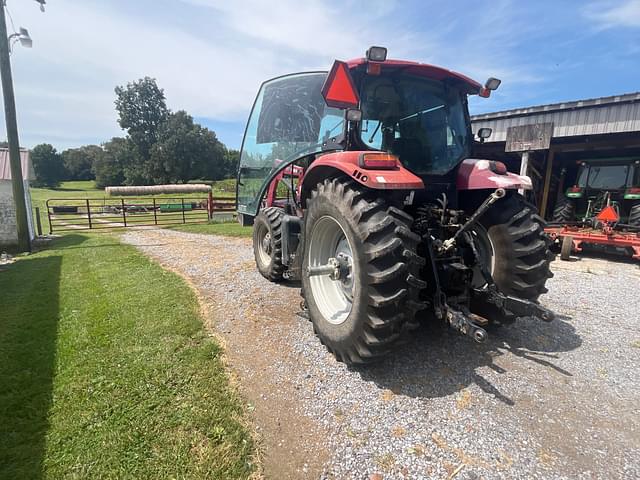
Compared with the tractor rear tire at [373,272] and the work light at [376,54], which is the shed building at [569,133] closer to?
the work light at [376,54]

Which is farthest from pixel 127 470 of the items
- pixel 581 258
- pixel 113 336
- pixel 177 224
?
pixel 177 224

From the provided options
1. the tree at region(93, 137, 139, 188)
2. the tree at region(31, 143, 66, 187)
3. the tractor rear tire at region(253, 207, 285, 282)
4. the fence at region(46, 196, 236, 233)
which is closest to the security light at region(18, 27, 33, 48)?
the fence at region(46, 196, 236, 233)

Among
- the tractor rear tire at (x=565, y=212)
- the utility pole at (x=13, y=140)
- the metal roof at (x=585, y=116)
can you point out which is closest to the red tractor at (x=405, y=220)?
the metal roof at (x=585, y=116)

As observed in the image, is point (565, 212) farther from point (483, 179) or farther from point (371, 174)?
point (371, 174)

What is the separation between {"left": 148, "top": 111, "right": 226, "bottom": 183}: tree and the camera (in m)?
48.4

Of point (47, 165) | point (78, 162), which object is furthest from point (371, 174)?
point (78, 162)

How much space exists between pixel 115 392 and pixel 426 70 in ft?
11.9

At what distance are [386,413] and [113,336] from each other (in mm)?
2696

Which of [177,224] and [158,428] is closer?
[158,428]

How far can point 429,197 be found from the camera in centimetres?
306

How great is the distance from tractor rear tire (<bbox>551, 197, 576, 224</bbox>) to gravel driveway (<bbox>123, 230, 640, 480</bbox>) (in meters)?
6.40

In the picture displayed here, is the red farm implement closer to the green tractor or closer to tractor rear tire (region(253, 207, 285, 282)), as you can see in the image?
the green tractor

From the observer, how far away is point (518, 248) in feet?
9.05

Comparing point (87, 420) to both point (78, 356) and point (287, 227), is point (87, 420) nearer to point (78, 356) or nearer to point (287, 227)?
point (78, 356)
